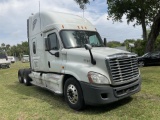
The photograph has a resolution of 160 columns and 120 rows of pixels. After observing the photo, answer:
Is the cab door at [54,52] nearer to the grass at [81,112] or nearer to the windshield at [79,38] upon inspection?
the windshield at [79,38]

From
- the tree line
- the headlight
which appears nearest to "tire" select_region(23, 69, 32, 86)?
the headlight

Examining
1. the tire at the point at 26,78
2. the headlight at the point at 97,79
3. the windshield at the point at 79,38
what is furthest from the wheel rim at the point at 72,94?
the tire at the point at 26,78

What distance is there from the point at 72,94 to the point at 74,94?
10 centimetres

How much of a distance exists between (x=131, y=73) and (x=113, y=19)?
25.8 meters

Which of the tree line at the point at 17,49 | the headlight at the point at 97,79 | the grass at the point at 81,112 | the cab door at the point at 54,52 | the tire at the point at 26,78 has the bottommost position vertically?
the grass at the point at 81,112

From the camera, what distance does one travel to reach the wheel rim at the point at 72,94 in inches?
257

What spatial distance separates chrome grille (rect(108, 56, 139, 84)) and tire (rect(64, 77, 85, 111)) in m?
1.07

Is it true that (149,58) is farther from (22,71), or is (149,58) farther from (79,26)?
(79,26)

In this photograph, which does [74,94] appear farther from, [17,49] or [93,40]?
[17,49]

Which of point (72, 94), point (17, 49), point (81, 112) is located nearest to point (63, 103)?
point (72, 94)

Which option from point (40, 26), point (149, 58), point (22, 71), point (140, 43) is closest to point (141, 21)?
point (140, 43)

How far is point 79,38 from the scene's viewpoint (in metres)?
7.64

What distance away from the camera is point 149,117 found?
555 cm

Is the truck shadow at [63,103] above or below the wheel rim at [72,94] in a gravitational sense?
below
